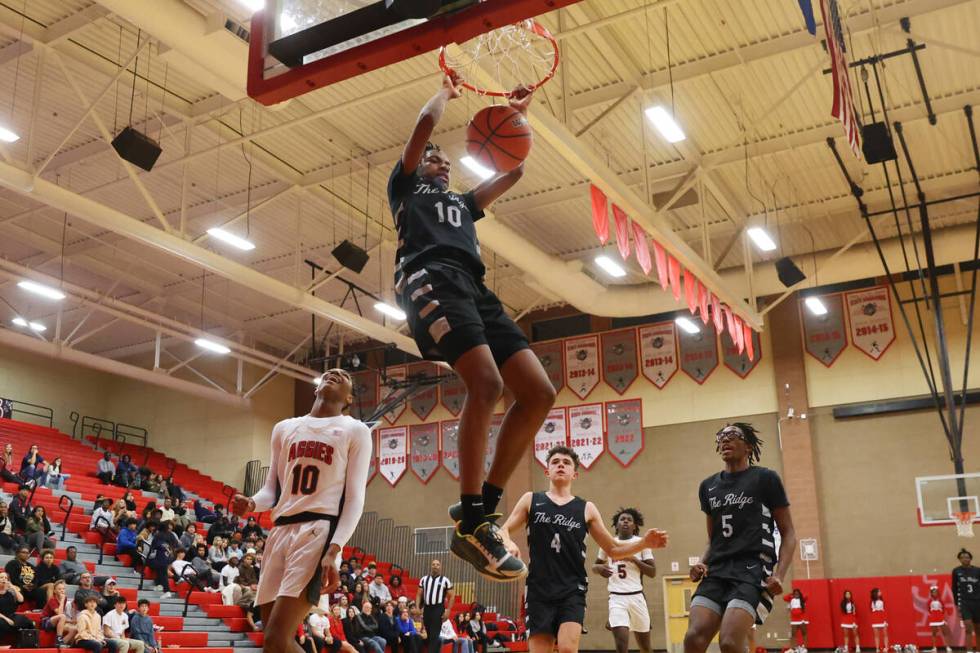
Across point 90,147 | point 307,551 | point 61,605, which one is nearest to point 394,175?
point 307,551

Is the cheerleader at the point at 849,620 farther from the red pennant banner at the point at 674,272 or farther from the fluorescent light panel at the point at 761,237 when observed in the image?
the red pennant banner at the point at 674,272

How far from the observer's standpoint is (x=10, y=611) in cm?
1214

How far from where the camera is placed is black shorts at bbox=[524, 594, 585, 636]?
21.8 feet

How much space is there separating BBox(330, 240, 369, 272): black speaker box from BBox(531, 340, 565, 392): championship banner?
8.27 metres

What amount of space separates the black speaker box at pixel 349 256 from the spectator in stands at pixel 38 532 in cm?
665

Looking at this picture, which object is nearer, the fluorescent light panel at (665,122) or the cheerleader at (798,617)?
the fluorescent light panel at (665,122)

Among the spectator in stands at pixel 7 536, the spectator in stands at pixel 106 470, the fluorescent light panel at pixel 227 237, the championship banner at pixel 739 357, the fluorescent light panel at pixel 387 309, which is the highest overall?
the fluorescent light panel at pixel 227 237

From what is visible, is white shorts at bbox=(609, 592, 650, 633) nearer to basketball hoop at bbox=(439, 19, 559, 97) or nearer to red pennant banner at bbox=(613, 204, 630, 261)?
red pennant banner at bbox=(613, 204, 630, 261)

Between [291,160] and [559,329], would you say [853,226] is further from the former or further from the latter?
[291,160]

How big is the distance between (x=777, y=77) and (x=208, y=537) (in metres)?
14.3

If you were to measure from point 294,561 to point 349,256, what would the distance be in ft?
46.0

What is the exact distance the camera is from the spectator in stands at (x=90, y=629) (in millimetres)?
12273

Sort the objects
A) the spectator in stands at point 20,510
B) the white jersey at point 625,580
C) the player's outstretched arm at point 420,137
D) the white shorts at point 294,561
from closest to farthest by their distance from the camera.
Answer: the player's outstretched arm at point 420,137 < the white shorts at point 294,561 < the white jersey at point 625,580 < the spectator in stands at point 20,510

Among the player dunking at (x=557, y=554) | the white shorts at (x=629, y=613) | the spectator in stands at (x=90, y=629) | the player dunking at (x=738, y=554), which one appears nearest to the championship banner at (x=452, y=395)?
the spectator in stands at (x=90, y=629)
